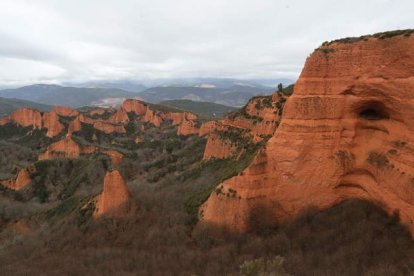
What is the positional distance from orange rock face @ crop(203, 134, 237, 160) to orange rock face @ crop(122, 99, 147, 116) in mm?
122501

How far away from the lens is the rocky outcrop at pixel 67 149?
107 meters

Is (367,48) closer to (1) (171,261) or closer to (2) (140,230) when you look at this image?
(1) (171,261)

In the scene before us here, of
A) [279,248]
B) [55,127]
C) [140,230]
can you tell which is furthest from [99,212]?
[55,127]

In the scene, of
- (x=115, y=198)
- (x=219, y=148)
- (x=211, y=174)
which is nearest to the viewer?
(x=115, y=198)

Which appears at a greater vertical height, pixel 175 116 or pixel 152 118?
pixel 175 116

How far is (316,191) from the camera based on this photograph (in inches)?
1265

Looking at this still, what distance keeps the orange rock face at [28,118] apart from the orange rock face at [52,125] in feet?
15.0

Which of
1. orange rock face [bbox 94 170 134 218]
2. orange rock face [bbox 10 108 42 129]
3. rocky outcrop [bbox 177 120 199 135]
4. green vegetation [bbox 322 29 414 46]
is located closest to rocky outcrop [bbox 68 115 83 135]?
orange rock face [bbox 10 108 42 129]

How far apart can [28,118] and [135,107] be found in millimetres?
46698

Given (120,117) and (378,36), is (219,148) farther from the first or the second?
(120,117)

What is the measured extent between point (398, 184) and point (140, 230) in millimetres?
23782

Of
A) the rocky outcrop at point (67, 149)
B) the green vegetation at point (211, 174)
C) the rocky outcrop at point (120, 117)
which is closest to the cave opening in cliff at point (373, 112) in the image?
the green vegetation at point (211, 174)

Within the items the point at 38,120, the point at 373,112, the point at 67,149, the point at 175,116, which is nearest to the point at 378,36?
the point at 373,112

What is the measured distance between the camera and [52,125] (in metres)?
142
